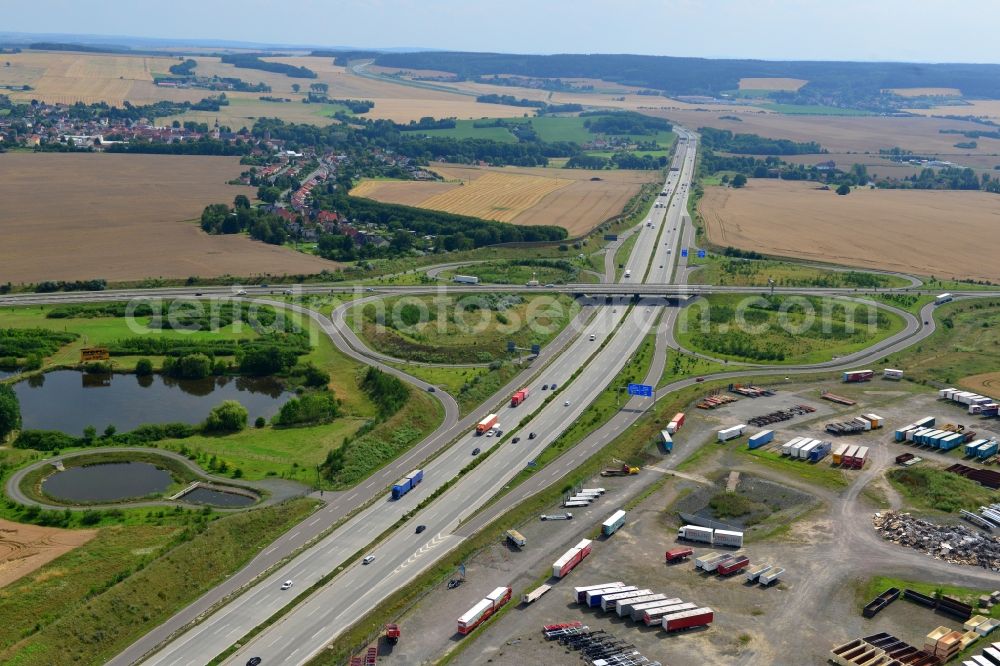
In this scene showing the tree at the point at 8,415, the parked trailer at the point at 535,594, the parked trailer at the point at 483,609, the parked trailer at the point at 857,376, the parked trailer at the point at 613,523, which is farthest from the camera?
the parked trailer at the point at 857,376

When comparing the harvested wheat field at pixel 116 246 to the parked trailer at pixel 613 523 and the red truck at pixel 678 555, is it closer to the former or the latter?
the parked trailer at pixel 613 523

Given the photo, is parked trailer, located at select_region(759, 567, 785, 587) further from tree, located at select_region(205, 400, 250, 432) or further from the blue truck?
tree, located at select_region(205, 400, 250, 432)

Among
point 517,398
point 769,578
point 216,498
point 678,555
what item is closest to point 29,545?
point 216,498

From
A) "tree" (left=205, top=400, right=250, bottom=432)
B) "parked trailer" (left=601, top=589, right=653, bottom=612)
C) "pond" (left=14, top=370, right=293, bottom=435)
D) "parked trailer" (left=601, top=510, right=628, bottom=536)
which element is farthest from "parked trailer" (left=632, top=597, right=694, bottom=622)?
"pond" (left=14, top=370, right=293, bottom=435)

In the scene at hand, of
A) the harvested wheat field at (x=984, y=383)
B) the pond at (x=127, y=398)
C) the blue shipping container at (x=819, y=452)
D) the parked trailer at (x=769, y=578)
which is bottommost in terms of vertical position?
the pond at (x=127, y=398)

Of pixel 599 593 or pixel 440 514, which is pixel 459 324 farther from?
pixel 599 593

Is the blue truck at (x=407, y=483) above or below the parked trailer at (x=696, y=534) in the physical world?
below

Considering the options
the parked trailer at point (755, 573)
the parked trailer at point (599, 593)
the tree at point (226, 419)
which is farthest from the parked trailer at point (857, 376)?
the tree at point (226, 419)
